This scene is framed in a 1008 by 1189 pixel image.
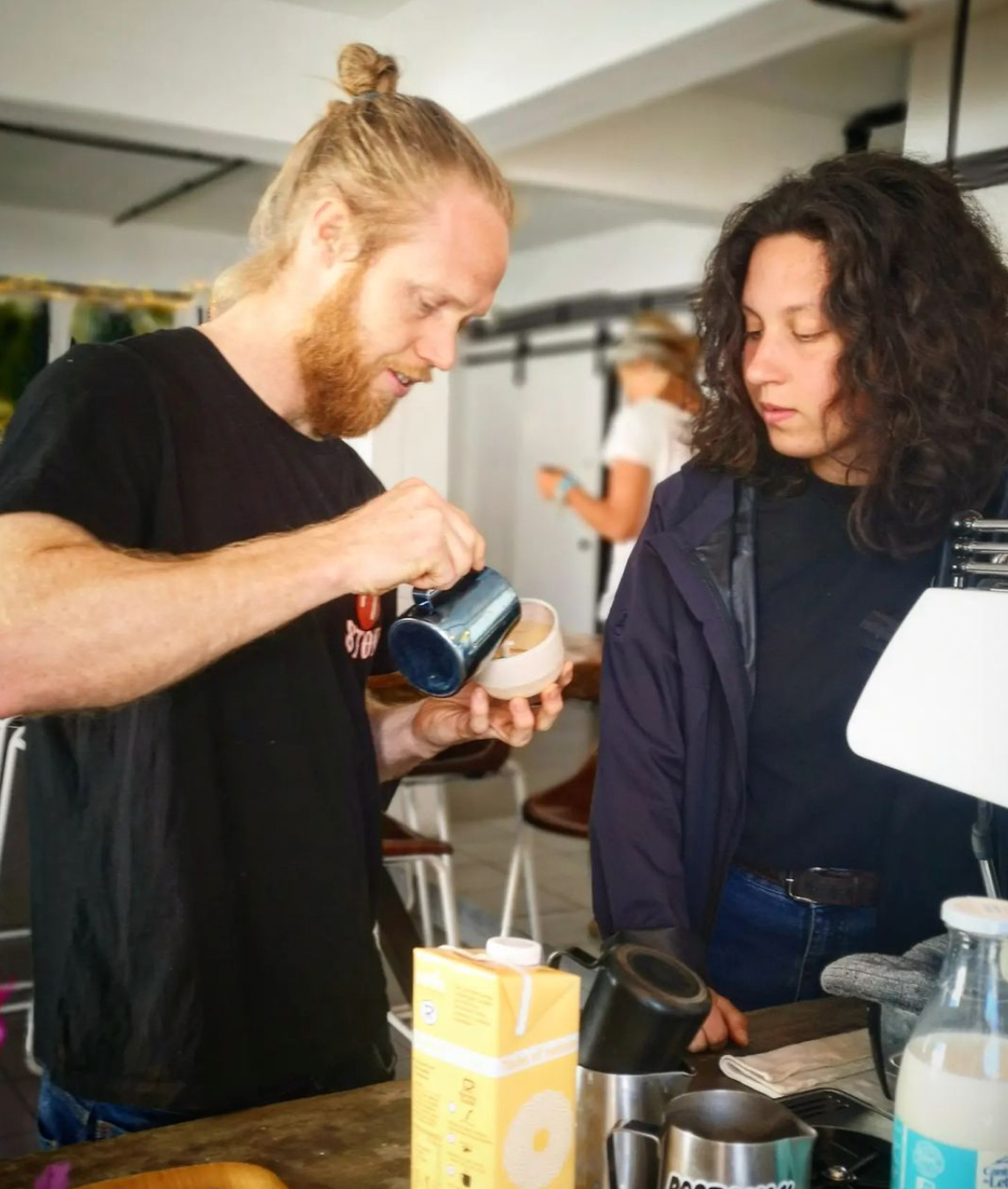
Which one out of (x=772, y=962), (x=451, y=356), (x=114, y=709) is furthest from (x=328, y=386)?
(x=772, y=962)

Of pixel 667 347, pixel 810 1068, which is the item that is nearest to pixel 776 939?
pixel 810 1068

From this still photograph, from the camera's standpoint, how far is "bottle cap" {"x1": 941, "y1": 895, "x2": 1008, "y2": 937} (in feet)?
2.52

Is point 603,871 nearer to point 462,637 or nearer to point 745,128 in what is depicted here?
point 462,637

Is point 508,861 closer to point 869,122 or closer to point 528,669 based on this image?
point 869,122

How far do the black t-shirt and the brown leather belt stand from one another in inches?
19.5

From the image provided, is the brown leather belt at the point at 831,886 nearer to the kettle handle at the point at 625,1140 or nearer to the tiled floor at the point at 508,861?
the kettle handle at the point at 625,1140

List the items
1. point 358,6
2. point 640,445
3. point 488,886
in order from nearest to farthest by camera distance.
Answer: point 358,6
point 640,445
point 488,886

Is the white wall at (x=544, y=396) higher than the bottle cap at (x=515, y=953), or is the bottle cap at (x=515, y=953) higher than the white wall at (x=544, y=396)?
the white wall at (x=544, y=396)

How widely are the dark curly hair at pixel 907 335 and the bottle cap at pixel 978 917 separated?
2.32 ft

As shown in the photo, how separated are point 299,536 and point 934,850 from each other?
2.68 feet

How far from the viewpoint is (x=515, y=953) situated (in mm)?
766

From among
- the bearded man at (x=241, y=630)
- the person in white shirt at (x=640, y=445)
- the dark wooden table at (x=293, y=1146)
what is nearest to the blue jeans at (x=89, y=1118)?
the bearded man at (x=241, y=630)

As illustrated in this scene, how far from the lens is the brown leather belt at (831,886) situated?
142 cm

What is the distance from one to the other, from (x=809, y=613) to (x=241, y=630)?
0.73 m
